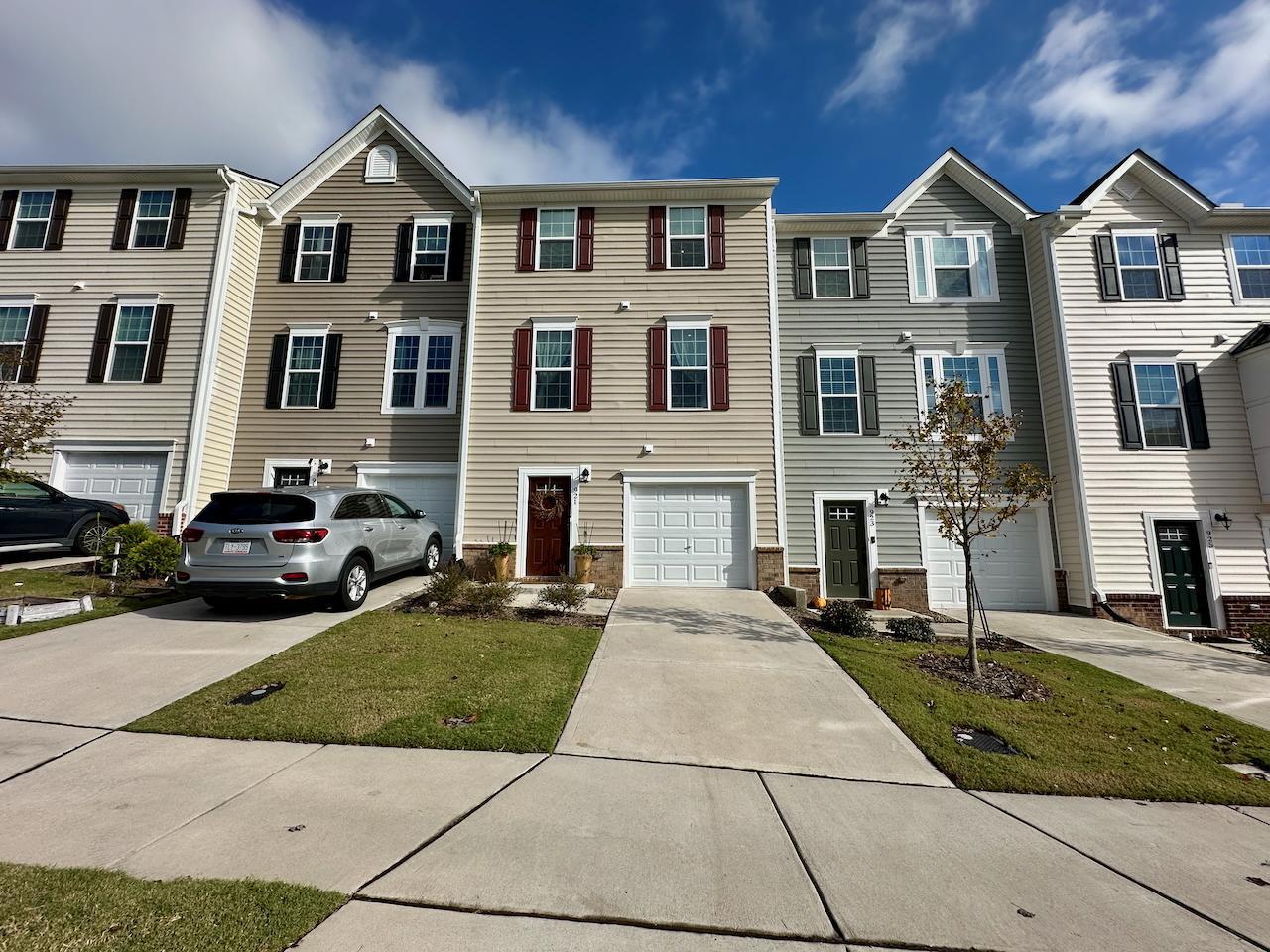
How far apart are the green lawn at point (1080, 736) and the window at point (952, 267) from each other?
9549mm

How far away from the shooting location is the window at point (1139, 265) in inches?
496

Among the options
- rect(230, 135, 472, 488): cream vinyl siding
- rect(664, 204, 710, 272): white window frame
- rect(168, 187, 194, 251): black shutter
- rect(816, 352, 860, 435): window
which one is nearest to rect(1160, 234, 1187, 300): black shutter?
rect(816, 352, 860, 435): window

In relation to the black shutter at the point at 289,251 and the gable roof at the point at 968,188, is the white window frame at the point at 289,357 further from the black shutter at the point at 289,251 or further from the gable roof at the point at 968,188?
the gable roof at the point at 968,188

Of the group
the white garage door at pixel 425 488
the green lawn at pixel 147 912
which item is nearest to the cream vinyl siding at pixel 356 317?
the white garage door at pixel 425 488

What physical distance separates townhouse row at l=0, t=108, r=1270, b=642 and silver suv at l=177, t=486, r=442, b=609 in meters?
4.27

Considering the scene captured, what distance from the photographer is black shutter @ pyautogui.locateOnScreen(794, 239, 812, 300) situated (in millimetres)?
13297

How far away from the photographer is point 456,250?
13391 mm

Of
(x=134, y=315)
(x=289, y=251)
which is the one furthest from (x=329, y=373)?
(x=134, y=315)

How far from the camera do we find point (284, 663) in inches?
218

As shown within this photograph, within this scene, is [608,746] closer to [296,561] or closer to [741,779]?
[741,779]

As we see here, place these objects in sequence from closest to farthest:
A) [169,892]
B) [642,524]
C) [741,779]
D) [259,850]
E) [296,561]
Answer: [169,892]
[259,850]
[741,779]
[296,561]
[642,524]

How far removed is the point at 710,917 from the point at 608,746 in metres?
1.91

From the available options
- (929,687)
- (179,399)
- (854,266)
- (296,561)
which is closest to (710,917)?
(929,687)

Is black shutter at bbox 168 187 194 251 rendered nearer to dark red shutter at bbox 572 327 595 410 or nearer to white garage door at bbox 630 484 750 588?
dark red shutter at bbox 572 327 595 410
